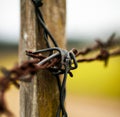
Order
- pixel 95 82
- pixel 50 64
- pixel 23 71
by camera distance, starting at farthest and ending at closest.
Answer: pixel 95 82 → pixel 50 64 → pixel 23 71

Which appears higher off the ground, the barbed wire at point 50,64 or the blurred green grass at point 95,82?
the blurred green grass at point 95,82

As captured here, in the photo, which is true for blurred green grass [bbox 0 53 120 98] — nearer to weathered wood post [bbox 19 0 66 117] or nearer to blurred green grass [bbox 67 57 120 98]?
blurred green grass [bbox 67 57 120 98]

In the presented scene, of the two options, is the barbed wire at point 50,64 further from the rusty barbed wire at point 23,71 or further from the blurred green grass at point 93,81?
the blurred green grass at point 93,81

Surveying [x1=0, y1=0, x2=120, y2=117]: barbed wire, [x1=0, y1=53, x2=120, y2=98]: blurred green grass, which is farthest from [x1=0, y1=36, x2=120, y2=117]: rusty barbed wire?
[x1=0, y1=53, x2=120, y2=98]: blurred green grass

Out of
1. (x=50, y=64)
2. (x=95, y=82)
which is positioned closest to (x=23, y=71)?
(x=50, y=64)

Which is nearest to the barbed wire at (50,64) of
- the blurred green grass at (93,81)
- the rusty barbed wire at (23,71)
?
the rusty barbed wire at (23,71)

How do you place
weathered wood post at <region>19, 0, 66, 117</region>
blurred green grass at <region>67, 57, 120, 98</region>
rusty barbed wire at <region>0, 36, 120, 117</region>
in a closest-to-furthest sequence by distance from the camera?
rusty barbed wire at <region>0, 36, 120, 117</region>, weathered wood post at <region>19, 0, 66, 117</region>, blurred green grass at <region>67, 57, 120, 98</region>

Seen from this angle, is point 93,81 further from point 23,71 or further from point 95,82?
point 23,71

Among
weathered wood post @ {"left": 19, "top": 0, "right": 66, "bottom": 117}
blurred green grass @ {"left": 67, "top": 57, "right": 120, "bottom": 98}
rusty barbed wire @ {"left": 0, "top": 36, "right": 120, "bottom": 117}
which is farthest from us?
blurred green grass @ {"left": 67, "top": 57, "right": 120, "bottom": 98}

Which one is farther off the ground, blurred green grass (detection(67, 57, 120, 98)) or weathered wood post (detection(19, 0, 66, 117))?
blurred green grass (detection(67, 57, 120, 98))
